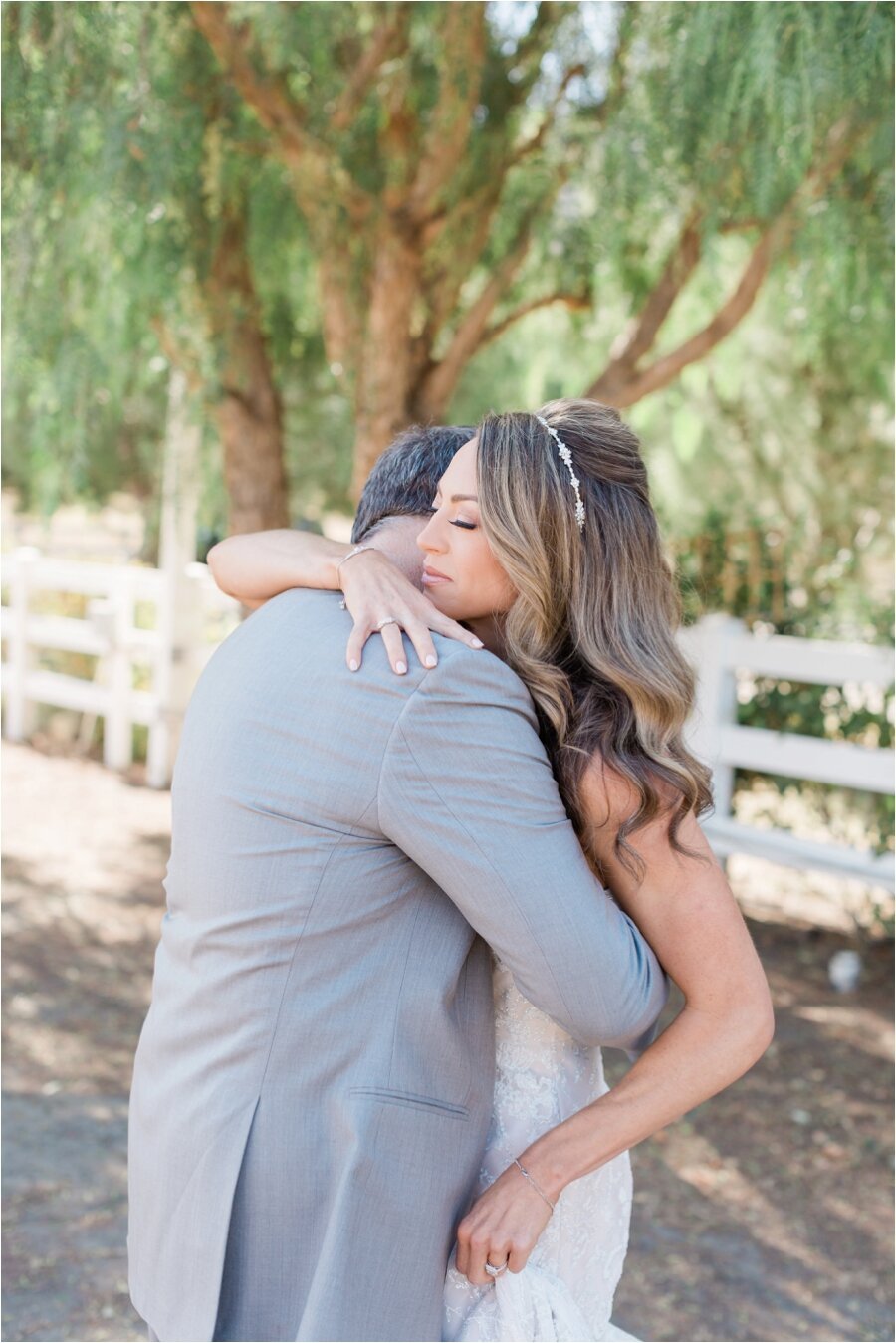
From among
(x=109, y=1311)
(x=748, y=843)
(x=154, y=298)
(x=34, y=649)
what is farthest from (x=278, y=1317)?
(x=34, y=649)

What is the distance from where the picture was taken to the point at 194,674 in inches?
363

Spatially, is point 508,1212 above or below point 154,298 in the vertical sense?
below

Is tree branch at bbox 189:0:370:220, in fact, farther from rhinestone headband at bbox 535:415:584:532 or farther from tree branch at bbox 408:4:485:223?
rhinestone headband at bbox 535:415:584:532

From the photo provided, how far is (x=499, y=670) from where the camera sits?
56.5 inches

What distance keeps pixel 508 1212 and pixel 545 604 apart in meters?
0.74

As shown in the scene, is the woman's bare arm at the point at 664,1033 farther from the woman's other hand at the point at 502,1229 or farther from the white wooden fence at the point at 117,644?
the white wooden fence at the point at 117,644

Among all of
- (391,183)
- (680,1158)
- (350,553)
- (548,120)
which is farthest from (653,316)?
(350,553)

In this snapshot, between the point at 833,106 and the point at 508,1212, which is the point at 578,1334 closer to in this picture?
the point at 508,1212

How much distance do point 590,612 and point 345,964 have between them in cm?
53

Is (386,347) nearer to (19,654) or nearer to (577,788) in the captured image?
(577,788)

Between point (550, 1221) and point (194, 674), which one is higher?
point (550, 1221)

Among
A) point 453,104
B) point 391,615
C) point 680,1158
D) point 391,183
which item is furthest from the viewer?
point 391,183

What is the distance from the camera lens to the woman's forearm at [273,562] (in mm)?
1825

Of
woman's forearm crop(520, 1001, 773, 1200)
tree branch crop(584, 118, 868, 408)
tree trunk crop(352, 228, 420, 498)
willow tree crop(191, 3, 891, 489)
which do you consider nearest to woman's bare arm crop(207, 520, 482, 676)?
woman's forearm crop(520, 1001, 773, 1200)
